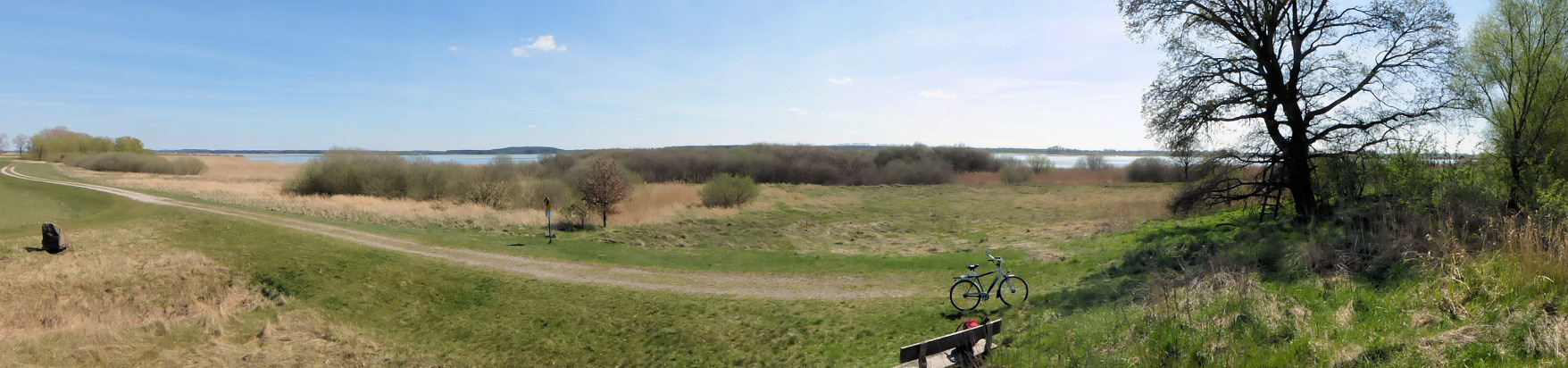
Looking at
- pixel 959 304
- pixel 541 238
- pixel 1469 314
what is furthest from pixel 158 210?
pixel 1469 314

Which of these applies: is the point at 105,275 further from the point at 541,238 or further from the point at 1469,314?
the point at 1469,314

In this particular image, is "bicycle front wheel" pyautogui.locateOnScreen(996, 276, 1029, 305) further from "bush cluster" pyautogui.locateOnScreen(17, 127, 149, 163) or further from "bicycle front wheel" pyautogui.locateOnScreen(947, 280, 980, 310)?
"bush cluster" pyautogui.locateOnScreen(17, 127, 149, 163)

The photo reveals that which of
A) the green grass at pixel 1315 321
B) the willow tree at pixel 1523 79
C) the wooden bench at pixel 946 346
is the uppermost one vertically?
the willow tree at pixel 1523 79

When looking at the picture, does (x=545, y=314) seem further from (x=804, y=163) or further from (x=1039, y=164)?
(x=1039, y=164)

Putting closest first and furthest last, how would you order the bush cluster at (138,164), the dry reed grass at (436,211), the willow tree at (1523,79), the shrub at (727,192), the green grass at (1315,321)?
1. the green grass at (1315,321)
2. the willow tree at (1523,79)
3. the dry reed grass at (436,211)
4. the shrub at (727,192)
5. the bush cluster at (138,164)

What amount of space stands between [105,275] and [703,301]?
41.3ft

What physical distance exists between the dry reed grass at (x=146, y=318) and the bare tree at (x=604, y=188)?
14206 millimetres

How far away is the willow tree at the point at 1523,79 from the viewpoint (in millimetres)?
12516

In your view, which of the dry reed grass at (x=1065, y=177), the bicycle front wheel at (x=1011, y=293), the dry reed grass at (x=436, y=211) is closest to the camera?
the bicycle front wheel at (x=1011, y=293)

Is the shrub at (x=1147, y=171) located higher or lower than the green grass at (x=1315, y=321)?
higher

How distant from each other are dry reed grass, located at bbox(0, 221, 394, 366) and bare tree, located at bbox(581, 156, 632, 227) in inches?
559

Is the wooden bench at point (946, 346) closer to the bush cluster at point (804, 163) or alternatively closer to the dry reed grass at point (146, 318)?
the dry reed grass at point (146, 318)

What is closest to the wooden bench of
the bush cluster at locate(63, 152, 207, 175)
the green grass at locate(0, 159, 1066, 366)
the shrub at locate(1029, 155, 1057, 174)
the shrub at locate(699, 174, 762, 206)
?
the green grass at locate(0, 159, 1066, 366)

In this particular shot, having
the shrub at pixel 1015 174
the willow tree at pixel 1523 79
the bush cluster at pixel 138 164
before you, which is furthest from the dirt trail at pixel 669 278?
the bush cluster at pixel 138 164
